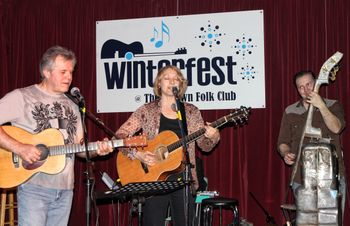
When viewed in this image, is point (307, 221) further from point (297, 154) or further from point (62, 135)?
point (62, 135)

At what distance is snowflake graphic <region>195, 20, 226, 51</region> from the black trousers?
302cm

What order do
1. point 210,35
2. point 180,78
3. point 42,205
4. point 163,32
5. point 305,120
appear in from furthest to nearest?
1. point 163,32
2. point 210,35
3. point 305,120
4. point 180,78
5. point 42,205

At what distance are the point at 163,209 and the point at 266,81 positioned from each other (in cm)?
296

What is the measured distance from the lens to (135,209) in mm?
4152

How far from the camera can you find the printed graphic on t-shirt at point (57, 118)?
3990 millimetres

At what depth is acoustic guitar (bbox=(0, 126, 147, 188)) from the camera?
3.98 m

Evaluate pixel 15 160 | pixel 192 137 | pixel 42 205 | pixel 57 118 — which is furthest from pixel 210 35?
pixel 42 205

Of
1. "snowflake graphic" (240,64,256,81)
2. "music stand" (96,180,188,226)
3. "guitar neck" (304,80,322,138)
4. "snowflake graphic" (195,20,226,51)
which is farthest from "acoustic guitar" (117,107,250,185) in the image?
"snowflake graphic" (195,20,226,51)

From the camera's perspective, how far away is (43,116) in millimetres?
3998

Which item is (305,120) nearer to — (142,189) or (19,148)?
(142,189)

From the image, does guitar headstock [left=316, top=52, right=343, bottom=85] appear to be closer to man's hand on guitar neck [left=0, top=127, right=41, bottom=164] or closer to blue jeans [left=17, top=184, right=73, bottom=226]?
blue jeans [left=17, top=184, right=73, bottom=226]

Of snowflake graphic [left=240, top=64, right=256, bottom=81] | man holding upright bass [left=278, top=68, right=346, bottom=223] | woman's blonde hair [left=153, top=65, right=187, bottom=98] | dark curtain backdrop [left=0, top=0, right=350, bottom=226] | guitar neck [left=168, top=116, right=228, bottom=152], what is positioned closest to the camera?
guitar neck [left=168, top=116, right=228, bottom=152]

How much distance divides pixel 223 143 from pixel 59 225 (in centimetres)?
342

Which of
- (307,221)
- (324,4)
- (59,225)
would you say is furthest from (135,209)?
(324,4)
